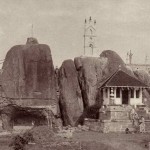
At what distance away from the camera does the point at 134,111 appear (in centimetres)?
4409

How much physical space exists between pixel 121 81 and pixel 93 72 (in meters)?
5.46

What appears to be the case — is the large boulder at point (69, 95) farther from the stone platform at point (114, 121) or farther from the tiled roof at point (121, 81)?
the tiled roof at point (121, 81)

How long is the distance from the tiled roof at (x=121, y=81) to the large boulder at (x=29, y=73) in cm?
672

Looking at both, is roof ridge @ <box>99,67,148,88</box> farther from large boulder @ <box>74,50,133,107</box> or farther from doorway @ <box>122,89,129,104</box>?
large boulder @ <box>74,50,133,107</box>

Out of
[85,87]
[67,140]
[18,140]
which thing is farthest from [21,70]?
[18,140]

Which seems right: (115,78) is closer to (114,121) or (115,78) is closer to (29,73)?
(114,121)

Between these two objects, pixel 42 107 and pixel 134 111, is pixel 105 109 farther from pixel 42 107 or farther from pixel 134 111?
pixel 42 107

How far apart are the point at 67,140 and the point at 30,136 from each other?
143 inches

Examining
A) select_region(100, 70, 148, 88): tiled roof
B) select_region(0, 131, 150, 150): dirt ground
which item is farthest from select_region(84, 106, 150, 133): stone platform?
select_region(0, 131, 150, 150): dirt ground

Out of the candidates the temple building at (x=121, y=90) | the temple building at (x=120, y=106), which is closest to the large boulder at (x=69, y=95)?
the temple building at (x=120, y=106)

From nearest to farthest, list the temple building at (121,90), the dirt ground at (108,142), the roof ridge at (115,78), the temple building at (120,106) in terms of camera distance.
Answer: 1. the dirt ground at (108,142)
2. the temple building at (120,106)
3. the temple building at (121,90)
4. the roof ridge at (115,78)

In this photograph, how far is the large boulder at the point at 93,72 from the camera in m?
51.7

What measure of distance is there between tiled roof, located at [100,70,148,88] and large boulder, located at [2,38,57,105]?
6.72m

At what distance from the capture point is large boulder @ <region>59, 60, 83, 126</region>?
167 feet
